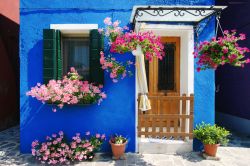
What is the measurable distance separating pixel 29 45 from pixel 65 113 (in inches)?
72.6

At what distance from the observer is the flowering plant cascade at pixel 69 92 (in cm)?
452

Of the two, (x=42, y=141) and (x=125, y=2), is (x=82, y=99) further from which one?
(x=125, y=2)

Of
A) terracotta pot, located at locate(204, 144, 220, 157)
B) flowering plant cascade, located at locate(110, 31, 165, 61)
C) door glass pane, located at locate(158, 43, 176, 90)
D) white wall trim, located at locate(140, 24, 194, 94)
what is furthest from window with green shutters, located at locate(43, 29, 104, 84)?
terracotta pot, located at locate(204, 144, 220, 157)

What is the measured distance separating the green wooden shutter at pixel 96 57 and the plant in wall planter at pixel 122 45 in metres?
0.14

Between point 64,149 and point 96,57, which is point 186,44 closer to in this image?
point 96,57

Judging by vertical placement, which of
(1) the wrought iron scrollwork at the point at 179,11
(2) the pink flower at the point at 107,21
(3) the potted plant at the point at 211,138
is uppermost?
(1) the wrought iron scrollwork at the point at 179,11

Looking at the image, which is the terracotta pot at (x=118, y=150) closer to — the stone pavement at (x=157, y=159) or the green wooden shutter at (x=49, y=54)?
the stone pavement at (x=157, y=159)

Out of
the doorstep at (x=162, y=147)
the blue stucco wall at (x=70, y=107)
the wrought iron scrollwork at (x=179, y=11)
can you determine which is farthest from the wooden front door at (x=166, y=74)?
the wrought iron scrollwork at (x=179, y=11)

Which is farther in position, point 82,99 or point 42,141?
point 42,141

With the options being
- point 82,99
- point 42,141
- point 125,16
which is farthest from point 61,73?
point 125,16

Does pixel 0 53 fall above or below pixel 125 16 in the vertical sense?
below

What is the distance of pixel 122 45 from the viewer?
4.38 metres

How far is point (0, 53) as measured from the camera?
7266 mm

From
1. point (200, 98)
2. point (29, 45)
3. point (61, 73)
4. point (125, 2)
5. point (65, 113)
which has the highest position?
point (125, 2)
